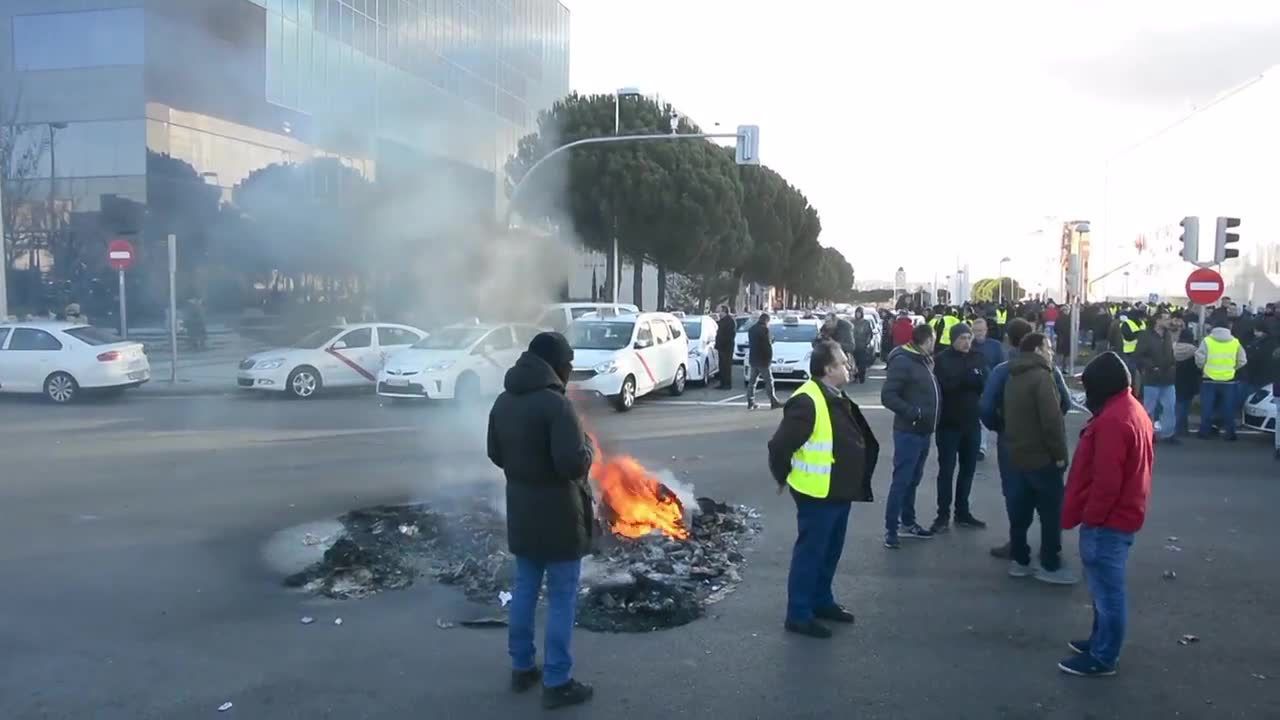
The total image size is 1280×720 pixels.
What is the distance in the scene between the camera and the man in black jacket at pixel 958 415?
774 cm

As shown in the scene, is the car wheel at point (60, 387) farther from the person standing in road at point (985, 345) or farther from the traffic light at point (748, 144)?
the person standing in road at point (985, 345)

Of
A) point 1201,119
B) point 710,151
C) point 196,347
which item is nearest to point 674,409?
point 196,347

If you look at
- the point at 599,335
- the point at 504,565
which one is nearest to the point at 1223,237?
the point at 599,335

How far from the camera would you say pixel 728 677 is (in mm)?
4746

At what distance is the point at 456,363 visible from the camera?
15812 millimetres

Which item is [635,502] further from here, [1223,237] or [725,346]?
[725,346]

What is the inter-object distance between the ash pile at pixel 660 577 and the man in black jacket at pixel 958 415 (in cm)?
163

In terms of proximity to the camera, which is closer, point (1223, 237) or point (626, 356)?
point (1223, 237)

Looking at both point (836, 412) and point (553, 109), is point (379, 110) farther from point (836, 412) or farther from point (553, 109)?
point (553, 109)

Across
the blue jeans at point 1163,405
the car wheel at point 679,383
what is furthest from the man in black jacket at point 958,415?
the car wheel at point 679,383

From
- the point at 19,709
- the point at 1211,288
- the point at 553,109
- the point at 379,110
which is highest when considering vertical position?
the point at 553,109

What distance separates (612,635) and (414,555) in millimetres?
2138

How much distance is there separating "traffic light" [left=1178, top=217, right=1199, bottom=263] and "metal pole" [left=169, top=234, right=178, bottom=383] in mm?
18458

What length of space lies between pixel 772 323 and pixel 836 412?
17172mm
